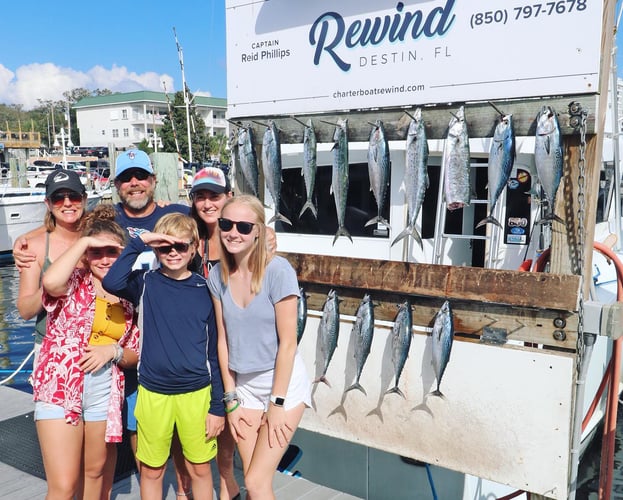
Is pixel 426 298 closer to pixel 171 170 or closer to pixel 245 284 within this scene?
pixel 245 284

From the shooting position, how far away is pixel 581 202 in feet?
8.79

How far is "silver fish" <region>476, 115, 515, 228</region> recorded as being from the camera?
9.07ft

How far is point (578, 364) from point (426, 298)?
0.83 metres

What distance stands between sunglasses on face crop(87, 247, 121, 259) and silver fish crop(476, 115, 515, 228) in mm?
1867

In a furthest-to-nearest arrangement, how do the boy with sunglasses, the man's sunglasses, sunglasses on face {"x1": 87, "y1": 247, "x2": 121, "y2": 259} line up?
the man's sunglasses, sunglasses on face {"x1": 87, "y1": 247, "x2": 121, "y2": 259}, the boy with sunglasses

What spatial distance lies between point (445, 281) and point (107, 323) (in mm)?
1757

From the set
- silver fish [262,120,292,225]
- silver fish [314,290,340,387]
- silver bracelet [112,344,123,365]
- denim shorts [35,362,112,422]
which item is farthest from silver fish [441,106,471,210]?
denim shorts [35,362,112,422]

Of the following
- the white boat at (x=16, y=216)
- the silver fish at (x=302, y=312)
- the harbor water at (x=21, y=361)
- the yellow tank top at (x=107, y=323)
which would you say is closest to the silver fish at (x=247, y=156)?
the silver fish at (x=302, y=312)

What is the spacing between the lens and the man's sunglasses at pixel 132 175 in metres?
2.99

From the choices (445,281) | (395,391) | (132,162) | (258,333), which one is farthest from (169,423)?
(445,281)

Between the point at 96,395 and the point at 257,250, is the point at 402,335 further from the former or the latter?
the point at 96,395

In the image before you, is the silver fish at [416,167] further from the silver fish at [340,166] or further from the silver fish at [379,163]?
the silver fish at [340,166]

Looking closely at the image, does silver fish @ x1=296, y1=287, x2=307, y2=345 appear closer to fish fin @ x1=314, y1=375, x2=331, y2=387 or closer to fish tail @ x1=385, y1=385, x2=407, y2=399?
fish fin @ x1=314, y1=375, x2=331, y2=387

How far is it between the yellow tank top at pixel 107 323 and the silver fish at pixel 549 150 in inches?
86.2
